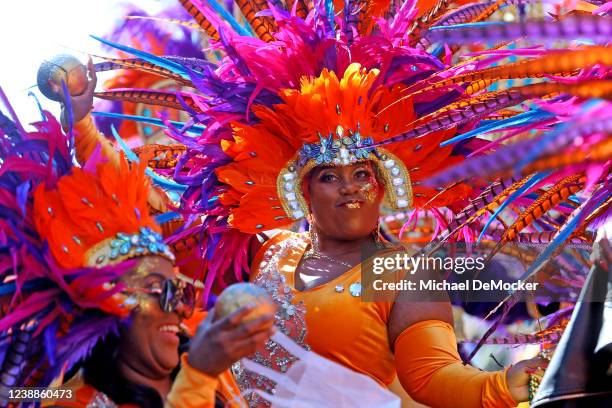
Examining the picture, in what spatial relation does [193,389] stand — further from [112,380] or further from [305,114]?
[305,114]

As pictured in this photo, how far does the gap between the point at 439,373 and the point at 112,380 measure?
42.4 inches

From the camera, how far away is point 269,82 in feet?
12.8

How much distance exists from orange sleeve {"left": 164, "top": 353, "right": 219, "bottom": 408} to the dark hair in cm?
22

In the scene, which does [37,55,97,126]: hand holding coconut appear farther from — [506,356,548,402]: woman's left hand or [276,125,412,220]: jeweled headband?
[506,356,548,402]: woman's left hand

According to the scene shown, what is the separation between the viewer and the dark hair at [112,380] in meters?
2.81

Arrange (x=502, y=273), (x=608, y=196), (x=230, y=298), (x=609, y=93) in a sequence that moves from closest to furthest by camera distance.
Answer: (x=609, y=93)
(x=230, y=298)
(x=608, y=196)
(x=502, y=273)

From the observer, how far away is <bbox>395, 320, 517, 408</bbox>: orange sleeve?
3299 millimetres

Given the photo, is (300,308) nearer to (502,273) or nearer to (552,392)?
(502,273)

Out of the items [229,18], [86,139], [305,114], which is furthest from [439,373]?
[229,18]

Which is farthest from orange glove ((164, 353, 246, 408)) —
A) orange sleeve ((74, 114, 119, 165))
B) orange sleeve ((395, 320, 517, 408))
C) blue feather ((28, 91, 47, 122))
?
orange sleeve ((74, 114, 119, 165))

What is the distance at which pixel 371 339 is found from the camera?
366 cm

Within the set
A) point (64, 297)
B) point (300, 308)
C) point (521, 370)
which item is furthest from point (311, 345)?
point (64, 297)

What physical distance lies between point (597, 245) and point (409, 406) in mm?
1129

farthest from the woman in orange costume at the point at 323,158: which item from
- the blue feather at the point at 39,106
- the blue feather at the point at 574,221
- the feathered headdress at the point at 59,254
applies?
the feathered headdress at the point at 59,254
